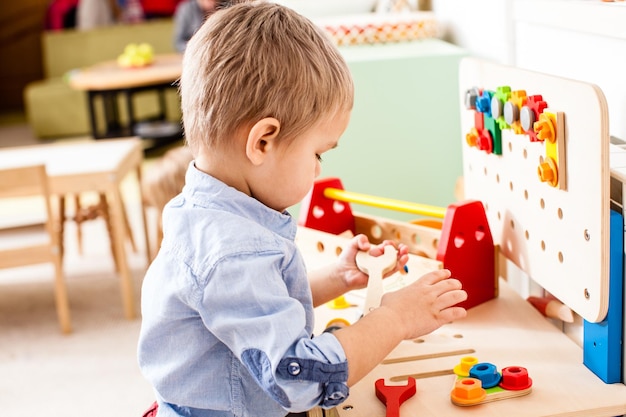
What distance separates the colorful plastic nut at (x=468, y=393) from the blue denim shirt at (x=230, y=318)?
143 mm

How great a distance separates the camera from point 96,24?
630cm

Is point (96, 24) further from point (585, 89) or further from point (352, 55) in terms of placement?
point (585, 89)

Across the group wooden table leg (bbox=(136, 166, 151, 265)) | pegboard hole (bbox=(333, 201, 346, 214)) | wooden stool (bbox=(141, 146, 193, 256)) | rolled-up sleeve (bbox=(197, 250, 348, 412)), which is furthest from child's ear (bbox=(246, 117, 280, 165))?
wooden table leg (bbox=(136, 166, 151, 265))

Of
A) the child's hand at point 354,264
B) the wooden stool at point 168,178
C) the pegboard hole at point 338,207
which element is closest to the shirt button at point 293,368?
the child's hand at point 354,264

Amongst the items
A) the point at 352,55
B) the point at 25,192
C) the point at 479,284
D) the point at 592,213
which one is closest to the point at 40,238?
the point at 25,192

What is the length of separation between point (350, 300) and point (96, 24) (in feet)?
18.3

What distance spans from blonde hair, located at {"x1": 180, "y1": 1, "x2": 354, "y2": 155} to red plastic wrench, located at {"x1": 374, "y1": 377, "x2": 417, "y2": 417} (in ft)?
1.02

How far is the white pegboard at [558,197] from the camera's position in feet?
2.84

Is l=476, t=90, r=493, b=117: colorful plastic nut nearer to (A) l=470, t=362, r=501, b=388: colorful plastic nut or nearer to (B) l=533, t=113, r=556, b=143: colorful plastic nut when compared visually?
(B) l=533, t=113, r=556, b=143: colorful plastic nut

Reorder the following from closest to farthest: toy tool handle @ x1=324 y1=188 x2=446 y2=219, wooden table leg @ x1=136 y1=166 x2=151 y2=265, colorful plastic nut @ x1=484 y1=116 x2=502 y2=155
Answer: colorful plastic nut @ x1=484 y1=116 x2=502 y2=155
toy tool handle @ x1=324 y1=188 x2=446 y2=219
wooden table leg @ x1=136 y1=166 x2=151 y2=265

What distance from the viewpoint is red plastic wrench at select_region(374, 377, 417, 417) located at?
89cm

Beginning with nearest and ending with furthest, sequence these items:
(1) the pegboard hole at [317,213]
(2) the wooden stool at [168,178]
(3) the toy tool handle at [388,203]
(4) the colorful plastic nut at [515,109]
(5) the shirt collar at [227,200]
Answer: (5) the shirt collar at [227,200] → (4) the colorful plastic nut at [515,109] → (3) the toy tool handle at [388,203] → (1) the pegboard hole at [317,213] → (2) the wooden stool at [168,178]

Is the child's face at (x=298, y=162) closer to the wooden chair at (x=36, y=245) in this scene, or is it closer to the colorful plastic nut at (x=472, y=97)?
the colorful plastic nut at (x=472, y=97)

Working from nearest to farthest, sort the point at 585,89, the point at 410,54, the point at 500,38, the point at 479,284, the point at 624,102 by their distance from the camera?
the point at 585,89, the point at 624,102, the point at 479,284, the point at 500,38, the point at 410,54
